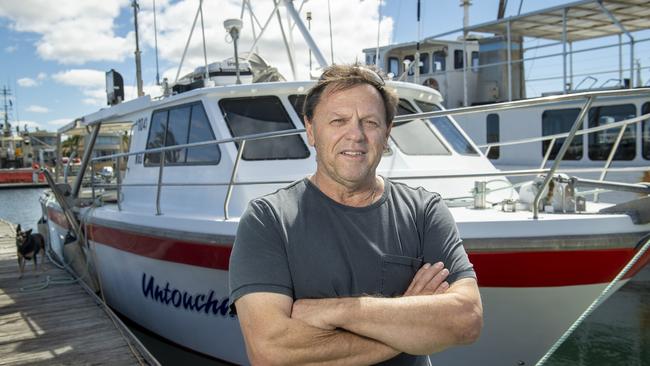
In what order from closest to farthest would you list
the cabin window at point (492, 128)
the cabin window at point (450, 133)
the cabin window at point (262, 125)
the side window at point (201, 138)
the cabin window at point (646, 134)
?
the cabin window at point (262, 125), the side window at point (201, 138), the cabin window at point (450, 133), the cabin window at point (646, 134), the cabin window at point (492, 128)

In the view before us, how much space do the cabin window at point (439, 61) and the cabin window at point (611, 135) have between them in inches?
171

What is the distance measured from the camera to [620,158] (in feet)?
30.1

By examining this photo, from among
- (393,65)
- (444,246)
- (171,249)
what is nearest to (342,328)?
(444,246)

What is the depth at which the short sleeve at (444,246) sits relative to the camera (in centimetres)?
171

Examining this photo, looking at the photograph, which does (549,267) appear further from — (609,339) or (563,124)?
(563,124)

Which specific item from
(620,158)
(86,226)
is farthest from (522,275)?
(620,158)

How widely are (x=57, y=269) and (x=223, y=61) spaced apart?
4476 mm

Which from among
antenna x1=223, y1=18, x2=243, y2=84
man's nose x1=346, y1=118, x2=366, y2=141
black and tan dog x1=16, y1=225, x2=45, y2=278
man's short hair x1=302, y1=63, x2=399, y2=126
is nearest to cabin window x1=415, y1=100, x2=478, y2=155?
antenna x1=223, y1=18, x2=243, y2=84

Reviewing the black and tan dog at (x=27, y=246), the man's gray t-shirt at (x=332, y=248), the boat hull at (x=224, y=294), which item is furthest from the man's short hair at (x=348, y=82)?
the black and tan dog at (x=27, y=246)

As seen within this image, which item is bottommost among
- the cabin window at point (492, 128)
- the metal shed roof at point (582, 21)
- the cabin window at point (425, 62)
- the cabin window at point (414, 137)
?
the cabin window at point (414, 137)

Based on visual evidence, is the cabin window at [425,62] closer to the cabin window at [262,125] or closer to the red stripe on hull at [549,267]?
the cabin window at [262,125]

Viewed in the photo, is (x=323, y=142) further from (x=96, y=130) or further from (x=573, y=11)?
(x=573, y=11)

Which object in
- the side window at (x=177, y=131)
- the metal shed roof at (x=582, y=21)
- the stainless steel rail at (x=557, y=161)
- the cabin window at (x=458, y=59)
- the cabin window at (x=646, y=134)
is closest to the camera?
the stainless steel rail at (x=557, y=161)

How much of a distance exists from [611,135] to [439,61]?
4.92m
